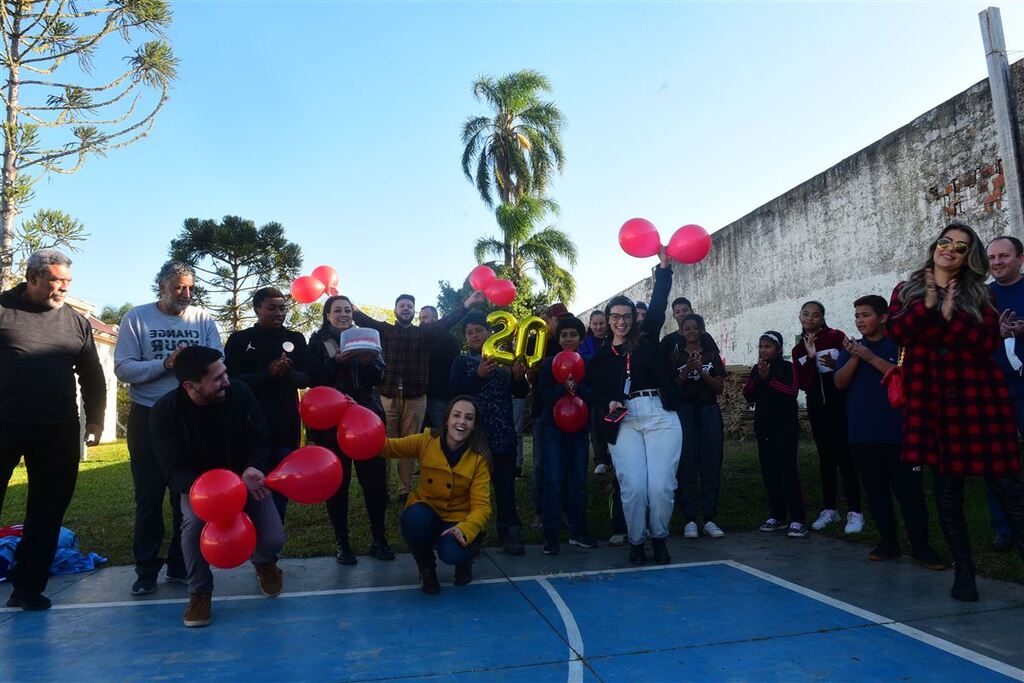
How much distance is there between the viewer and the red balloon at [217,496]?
317cm

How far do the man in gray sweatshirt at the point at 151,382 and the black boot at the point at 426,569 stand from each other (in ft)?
4.86

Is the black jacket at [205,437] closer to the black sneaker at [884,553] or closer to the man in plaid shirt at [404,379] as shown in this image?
the man in plaid shirt at [404,379]

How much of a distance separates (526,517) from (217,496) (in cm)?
337

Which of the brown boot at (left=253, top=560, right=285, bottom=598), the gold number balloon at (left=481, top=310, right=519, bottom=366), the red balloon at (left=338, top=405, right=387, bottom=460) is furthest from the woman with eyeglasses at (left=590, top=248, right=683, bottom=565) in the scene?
the brown boot at (left=253, top=560, right=285, bottom=598)

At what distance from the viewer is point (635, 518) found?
452cm

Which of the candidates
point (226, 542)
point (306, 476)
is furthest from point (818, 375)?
point (226, 542)

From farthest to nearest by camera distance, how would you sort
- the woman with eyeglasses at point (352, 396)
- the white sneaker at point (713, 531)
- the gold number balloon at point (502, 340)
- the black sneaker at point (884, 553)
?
the white sneaker at point (713, 531) → the gold number balloon at point (502, 340) → the woman with eyeglasses at point (352, 396) → the black sneaker at point (884, 553)

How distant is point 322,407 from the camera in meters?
3.93

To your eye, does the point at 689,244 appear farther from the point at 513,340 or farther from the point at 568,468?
the point at 568,468

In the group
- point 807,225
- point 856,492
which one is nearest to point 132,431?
point 856,492

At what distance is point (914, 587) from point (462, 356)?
3.21m

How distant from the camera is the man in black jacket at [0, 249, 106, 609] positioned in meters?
3.70

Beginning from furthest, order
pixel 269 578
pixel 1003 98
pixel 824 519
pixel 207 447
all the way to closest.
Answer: pixel 1003 98
pixel 824 519
pixel 269 578
pixel 207 447

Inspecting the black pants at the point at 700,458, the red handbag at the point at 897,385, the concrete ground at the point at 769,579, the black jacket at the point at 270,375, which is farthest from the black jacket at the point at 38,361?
the red handbag at the point at 897,385
